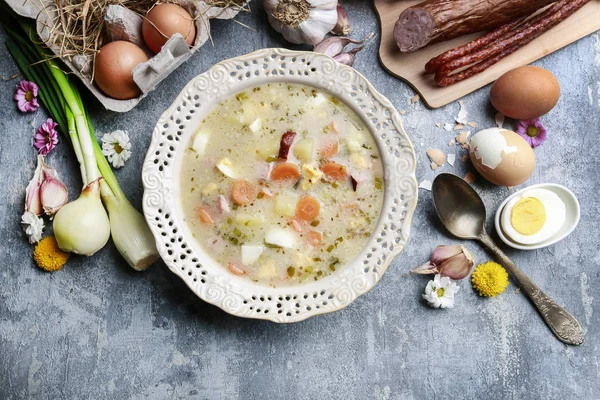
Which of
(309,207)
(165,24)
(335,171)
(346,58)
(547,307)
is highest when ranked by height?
(165,24)

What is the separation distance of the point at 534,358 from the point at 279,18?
6.39ft

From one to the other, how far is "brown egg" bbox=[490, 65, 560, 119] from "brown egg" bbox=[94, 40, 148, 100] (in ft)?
5.29

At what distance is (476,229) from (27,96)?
216 cm

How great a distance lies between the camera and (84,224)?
2490 millimetres

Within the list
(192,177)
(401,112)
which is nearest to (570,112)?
(401,112)

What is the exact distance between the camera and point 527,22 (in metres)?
2.70

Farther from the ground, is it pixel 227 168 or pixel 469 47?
pixel 469 47

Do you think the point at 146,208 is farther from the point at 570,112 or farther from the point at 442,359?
the point at 570,112

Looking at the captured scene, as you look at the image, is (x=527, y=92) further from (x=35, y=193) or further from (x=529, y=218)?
(x=35, y=193)

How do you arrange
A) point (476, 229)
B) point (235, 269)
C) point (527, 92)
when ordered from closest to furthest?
point (235, 269) < point (527, 92) < point (476, 229)

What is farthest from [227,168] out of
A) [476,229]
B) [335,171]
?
[476,229]

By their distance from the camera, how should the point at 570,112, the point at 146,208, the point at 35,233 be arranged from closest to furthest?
1. the point at 146,208
2. the point at 35,233
3. the point at 570,112

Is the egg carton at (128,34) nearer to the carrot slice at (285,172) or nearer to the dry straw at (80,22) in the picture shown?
the dry straw at (80,22)

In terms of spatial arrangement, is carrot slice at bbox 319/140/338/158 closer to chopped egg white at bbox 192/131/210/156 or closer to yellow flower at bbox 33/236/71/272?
chopped egg white at bbox 192/131/210/156
